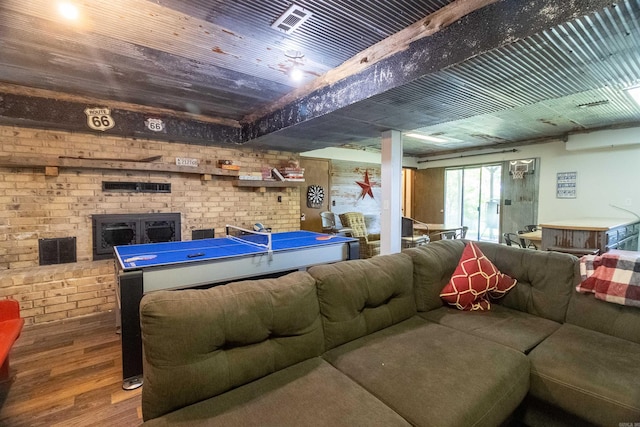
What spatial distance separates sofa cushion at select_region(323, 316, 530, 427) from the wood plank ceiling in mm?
1671

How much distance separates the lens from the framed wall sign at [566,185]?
5746 millimetres

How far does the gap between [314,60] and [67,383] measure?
305 centimetres

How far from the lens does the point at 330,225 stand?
5.89 metres

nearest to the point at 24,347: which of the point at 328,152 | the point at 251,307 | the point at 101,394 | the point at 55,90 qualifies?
the point at 101,394

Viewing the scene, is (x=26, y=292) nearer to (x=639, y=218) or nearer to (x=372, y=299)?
(x=372, y=299)

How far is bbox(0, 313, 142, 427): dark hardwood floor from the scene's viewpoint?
1.87 metres

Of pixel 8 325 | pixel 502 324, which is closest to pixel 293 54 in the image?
pixel 502 324

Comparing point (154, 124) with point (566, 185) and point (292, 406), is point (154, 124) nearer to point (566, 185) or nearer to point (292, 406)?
point (292, 406)

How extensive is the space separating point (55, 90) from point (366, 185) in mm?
5459

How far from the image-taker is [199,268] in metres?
2.53

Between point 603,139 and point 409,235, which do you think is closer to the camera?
point 603,139

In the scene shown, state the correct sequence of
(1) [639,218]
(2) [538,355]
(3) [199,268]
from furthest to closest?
(1) [639,218] < (3) [199,268] < (2) [538,355]

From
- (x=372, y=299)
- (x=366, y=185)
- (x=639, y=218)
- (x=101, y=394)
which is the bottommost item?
(x=101, y=394)

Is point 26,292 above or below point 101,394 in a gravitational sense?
above
